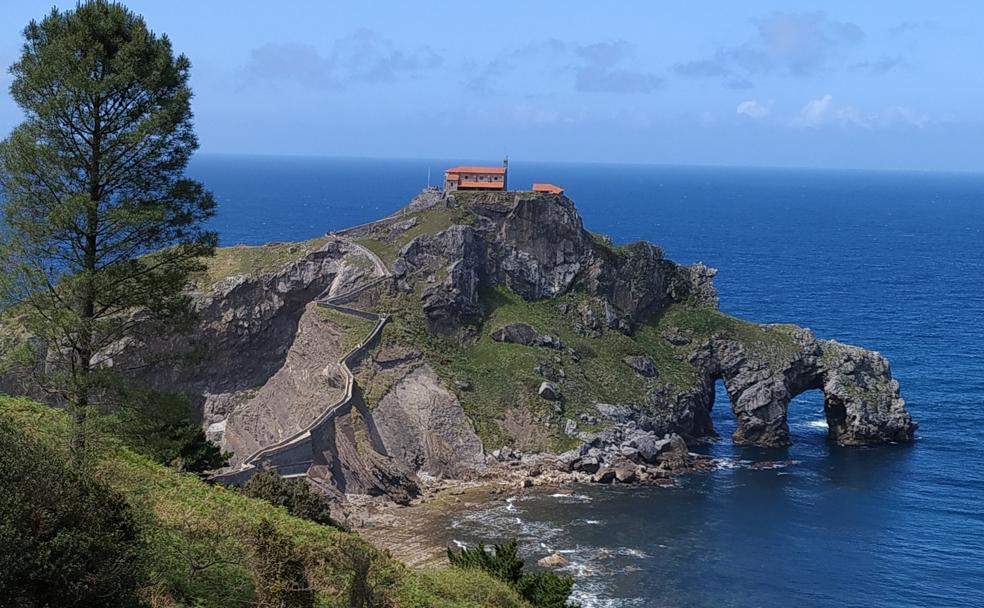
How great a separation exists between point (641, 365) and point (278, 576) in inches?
3318

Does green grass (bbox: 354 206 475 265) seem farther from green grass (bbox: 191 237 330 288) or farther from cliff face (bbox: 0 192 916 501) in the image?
green grass (bbox: 191 237 330 288)

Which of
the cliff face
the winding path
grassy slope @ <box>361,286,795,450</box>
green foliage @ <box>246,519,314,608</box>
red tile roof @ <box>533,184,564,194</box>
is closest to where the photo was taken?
green foliage @ <box>246,519,314,608</box>

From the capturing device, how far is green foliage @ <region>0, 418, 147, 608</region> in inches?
749

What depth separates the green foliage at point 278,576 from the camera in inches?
947

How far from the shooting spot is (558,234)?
367 ft

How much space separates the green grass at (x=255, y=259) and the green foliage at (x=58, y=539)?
7819cm

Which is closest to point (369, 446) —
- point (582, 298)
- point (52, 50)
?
point (582, 298)

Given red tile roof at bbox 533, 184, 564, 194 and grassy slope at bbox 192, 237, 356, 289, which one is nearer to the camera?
grassy slope at bbox 192, 237, 356, 289

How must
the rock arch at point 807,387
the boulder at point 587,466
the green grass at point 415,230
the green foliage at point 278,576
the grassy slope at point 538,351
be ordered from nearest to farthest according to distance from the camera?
1. the green foliage at point 278,576
2. the boulder at point 587,466
3. the grassy slope at point 538,351
4. the rock arch at point 807,387
5. the green grass at point 415,230

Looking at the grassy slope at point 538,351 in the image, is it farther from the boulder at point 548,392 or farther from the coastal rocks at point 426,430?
the coastal rocks at point 426,430

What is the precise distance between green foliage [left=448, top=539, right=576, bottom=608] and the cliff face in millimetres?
36232

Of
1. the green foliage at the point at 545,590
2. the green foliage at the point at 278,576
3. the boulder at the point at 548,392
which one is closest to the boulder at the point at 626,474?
the boulder at the point at 548,392

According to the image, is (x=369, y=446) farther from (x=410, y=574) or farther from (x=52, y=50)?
(x=52, y=50)

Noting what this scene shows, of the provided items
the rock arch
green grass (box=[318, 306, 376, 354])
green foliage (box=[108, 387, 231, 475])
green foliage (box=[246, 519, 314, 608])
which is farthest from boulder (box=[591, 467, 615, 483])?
green foliage (box=[246, 519, 314, 608])
